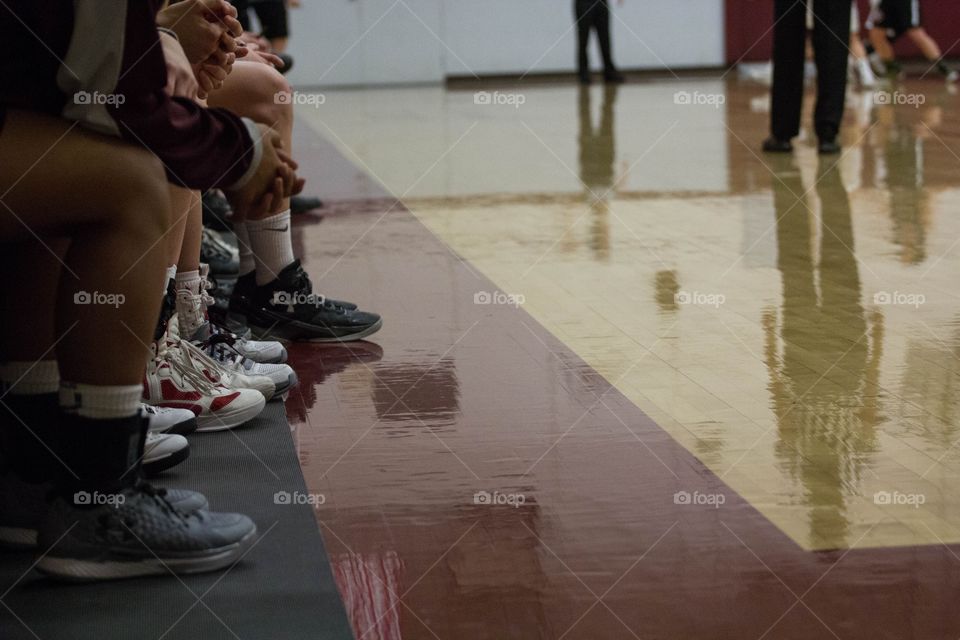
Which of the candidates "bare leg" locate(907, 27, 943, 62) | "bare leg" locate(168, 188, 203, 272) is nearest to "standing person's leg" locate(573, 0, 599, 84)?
"bare leg" locate(907, 27, 943, 62)

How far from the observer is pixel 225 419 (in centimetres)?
208

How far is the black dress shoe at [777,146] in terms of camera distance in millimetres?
5801

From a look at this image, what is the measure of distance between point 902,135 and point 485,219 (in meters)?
2.88

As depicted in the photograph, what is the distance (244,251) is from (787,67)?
11.5 feet

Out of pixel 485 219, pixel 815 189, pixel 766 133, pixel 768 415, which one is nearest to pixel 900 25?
pixel 766 133

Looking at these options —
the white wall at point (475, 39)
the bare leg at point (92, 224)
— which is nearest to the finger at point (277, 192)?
the bare leg at point (92, 224)

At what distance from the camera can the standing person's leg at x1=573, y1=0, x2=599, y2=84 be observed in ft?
36.9

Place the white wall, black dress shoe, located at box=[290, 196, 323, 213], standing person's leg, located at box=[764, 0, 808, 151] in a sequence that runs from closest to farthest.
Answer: black dress shoe, located at box=[290, 196, 323, 213] < standing person's leg, located at box=[764, 0, 808, 151] < the white wall

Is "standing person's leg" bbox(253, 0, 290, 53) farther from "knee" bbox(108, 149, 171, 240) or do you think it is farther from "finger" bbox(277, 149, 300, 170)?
"knee" bbox(108, 149, 171, 240)

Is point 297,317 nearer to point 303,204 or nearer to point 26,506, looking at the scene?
point 26,506

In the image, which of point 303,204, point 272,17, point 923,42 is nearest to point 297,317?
point 303,204

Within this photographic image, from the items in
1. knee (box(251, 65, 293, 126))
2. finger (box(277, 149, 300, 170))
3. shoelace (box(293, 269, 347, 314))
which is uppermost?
finger (box(277, 149, 300, 170))

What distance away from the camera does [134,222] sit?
4.87 ft

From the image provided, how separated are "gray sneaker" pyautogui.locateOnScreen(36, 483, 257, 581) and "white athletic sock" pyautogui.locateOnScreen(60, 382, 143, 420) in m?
0.11
